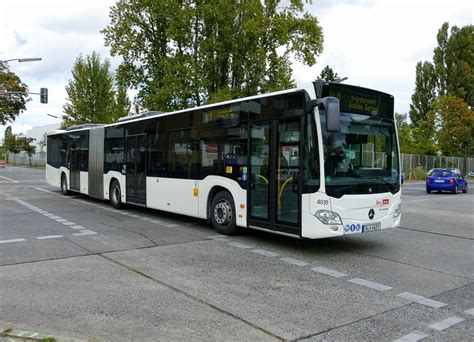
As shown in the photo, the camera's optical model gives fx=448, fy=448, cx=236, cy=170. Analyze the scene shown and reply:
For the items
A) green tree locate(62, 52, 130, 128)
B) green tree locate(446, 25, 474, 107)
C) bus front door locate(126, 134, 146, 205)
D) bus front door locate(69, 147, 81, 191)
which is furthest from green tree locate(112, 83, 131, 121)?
green tree locate(446, 25, 474, 107)

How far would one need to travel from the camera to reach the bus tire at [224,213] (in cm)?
977

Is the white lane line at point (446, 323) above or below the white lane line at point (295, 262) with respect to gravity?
below

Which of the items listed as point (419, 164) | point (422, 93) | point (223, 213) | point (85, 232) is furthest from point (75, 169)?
point (422, 93)

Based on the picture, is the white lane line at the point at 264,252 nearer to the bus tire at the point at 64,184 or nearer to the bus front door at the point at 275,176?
the bus front door at the point at 275,176

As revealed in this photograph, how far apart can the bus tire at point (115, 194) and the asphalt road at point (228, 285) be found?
12.5 ft

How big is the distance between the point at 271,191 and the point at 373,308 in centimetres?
364

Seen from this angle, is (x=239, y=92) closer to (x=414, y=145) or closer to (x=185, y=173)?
(x=185, y=173)

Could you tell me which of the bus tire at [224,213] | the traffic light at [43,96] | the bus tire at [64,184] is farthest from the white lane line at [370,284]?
the traffic light at [43,96]

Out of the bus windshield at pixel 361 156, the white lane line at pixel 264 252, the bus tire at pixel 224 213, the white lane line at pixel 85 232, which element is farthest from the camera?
the white lane line at pixel 85 232

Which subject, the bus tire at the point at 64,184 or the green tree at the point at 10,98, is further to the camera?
the green tree at the point at 10,98

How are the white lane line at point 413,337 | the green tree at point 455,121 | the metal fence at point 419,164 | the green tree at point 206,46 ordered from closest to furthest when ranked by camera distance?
the white lane line at point 413,337 → the green tree at point 206,46 → the metal fence at point 419,164 → the green tree at point 455,121

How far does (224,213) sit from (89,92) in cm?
3721

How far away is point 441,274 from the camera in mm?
7039

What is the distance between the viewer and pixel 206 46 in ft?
84.7
